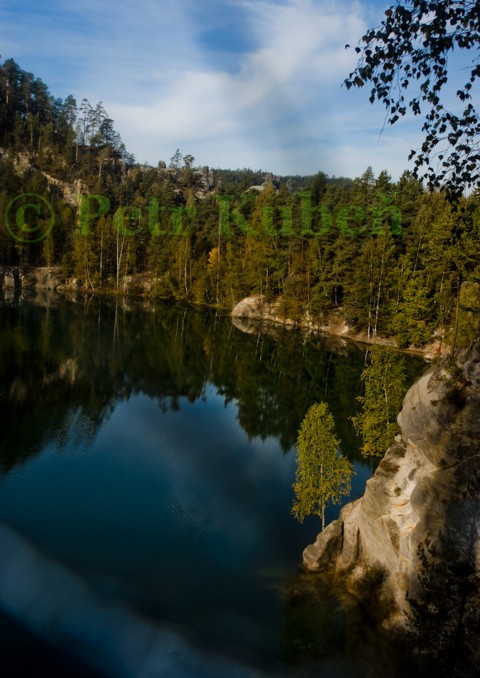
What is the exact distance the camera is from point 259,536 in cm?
2089

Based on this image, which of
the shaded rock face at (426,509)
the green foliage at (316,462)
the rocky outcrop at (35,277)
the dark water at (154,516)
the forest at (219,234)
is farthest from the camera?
the rocky outcrop at (35,277)

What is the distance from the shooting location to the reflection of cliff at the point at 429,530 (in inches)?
478

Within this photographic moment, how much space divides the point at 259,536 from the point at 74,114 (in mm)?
156902

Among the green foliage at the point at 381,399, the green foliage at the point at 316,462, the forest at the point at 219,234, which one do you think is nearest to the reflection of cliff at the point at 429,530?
the green foliage at the point at 316,462

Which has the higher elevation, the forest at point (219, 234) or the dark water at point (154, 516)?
the forest at point (219, 234)

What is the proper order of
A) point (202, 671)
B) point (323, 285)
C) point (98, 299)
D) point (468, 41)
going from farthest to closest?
point (98, 299) < point (323, 285) < point (202, 671) < point (468, 41)

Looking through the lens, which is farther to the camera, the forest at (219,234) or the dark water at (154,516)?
the forest at (219,234)

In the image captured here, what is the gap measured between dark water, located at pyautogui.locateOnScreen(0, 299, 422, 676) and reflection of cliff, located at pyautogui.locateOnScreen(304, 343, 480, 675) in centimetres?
178

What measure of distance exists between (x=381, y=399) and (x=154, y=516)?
11.3 metres

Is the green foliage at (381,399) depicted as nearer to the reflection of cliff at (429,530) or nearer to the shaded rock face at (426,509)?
the shaded rock face at (426,509)

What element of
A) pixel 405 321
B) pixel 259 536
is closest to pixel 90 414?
pixel 259 536

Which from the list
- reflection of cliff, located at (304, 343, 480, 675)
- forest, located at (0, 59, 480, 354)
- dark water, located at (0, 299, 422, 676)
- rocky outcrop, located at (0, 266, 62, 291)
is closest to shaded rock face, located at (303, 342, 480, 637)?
reflection of cliff, located at (304, 343, 480, 675)

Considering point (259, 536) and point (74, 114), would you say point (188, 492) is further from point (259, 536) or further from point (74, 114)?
point (74, 114)

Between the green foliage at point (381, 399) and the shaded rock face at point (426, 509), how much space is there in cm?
303
